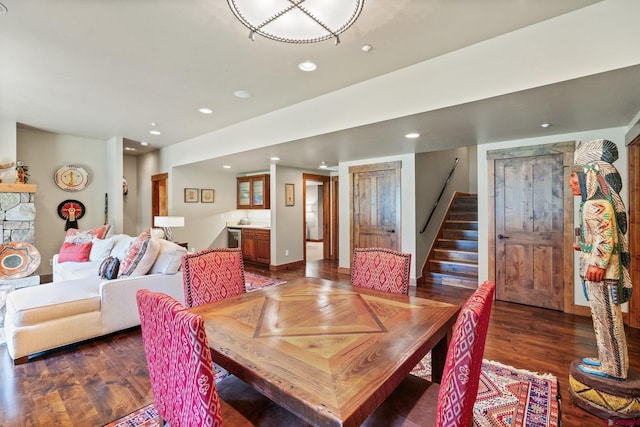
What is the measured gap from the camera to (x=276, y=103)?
377 cm

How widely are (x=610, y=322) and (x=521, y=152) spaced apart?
2.66 m

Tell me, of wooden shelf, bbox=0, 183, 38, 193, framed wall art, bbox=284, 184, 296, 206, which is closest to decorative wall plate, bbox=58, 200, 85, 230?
wooden shelf, bbox=0, 183, 38, 193

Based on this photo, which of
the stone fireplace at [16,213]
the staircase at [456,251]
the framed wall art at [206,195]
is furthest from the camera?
the framed wall art at [206,195]

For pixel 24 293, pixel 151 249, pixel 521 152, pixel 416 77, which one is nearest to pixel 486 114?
pixel 416 77

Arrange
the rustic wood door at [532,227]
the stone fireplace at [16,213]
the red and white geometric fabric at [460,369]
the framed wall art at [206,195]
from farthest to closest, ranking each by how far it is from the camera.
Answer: the framed wall art at [206,195] < the stone fireplace at [16,213] < the rustic wood door at [532,227] < the red and white geometric fabric at [460,369]

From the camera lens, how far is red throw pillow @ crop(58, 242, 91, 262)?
450cm

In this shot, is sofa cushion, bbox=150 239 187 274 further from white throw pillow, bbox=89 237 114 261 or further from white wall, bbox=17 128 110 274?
white wall, bbox=17 128 110 274

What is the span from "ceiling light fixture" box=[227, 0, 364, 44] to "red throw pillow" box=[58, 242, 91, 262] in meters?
4.60

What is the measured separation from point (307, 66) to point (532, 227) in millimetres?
3461

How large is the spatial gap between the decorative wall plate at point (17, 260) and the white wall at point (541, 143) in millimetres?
6258

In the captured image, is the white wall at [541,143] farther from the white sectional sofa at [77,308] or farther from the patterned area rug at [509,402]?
the white sectional sofa at [77,308]

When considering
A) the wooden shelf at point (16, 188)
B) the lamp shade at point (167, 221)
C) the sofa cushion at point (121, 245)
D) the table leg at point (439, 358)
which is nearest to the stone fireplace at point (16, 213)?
the wooden shelf at point (16, 188)

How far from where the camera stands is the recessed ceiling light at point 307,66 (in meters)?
2.73

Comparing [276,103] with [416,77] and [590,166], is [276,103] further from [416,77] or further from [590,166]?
[590,166]
